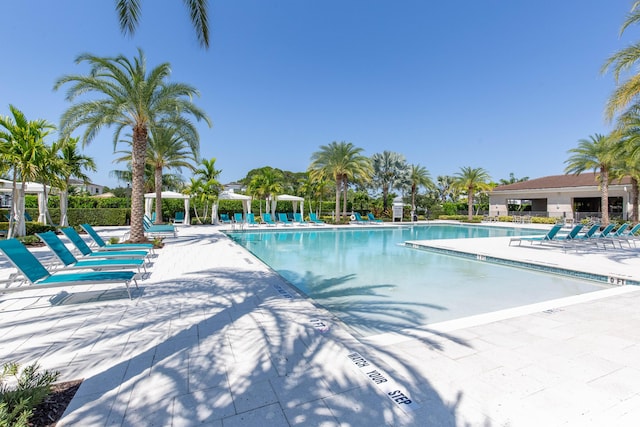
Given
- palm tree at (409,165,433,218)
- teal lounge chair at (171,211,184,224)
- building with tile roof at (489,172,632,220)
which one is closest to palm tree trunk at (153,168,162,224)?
→ teal lounge chair at (171,211,184,224)

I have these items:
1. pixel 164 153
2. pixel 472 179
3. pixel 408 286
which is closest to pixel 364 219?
pixel 472 179

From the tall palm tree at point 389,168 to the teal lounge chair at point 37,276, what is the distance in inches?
1153

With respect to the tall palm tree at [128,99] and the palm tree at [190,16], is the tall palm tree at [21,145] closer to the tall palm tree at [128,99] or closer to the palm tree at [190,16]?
the tall palm tree at [128,99]

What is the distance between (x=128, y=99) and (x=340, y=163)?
16730 millimetres

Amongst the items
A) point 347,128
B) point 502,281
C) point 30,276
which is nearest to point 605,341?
point 502,281

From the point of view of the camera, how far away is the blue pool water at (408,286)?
5473 mm

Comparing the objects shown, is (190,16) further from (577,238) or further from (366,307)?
(577,238)

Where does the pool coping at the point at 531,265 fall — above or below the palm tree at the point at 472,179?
below

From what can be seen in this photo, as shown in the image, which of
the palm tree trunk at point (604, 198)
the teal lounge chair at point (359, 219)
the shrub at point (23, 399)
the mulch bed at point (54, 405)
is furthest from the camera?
the teal lounge chair at point (359, 219)

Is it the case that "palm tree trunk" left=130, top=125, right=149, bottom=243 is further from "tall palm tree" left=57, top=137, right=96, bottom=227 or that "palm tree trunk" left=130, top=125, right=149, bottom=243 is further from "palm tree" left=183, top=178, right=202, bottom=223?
"palm tree" left=183, top=178, right=202, bottom=223

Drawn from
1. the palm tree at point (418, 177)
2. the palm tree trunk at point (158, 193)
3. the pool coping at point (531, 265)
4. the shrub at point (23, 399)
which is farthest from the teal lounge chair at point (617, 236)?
the palm tree trunk at point (158, 193)

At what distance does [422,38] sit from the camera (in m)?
19.2

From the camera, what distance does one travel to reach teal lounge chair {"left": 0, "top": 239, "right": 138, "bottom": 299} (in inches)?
181

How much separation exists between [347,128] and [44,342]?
28.6 meters
